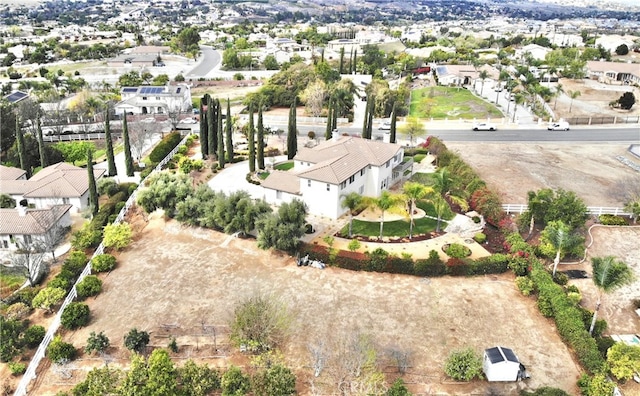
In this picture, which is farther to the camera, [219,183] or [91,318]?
[219,183]

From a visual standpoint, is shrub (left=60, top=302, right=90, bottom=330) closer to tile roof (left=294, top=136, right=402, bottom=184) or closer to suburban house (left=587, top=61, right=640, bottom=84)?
tile roof (left=294, top=136, right=402, bottom=184)

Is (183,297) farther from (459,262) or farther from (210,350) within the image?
(459,262)

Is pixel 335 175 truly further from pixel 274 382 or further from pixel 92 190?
pixel 92 190

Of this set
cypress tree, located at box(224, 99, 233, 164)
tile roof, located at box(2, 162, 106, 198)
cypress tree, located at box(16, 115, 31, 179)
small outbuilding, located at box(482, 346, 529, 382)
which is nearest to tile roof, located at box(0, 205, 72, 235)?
tile roof, located at box(2, 162, 106, 198)

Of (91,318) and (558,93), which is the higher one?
(558,93)

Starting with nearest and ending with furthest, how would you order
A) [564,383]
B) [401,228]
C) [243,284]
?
[564,383] < [243,284] < [401,228]

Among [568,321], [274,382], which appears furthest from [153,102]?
[568,321]

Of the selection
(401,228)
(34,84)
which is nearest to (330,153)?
(401,228)

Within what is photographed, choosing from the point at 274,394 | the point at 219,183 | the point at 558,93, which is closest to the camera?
the point at 274,394
